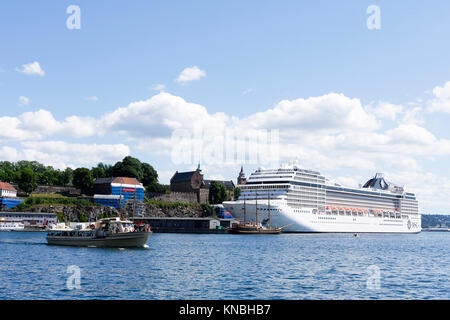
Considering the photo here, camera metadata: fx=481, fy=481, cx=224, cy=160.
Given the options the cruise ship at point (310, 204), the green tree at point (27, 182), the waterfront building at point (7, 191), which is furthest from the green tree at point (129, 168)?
the cruise ship at point (310, 204)

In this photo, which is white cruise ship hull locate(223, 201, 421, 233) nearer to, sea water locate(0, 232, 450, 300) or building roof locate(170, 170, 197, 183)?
sea water locate(0, 232, 450, 300)

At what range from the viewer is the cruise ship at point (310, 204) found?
116 metres

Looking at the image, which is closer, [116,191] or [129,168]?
[116,191]

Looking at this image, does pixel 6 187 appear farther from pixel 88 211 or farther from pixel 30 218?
pixel 88 211

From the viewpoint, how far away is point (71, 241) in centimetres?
6606

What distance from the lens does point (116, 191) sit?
14525cm

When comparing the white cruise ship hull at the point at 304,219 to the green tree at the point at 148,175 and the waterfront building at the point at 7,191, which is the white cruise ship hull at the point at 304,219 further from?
the waterfront building at the point at 7,191

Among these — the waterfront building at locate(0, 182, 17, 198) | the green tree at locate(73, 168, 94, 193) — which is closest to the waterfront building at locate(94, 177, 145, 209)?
the green tree at locate(73, 168, 94, 193)

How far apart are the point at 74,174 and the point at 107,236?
3831 inches

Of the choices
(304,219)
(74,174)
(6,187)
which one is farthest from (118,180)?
(304,219)

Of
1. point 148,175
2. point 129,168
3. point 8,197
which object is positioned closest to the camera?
point 8,197

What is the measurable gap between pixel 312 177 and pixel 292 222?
19.2 m

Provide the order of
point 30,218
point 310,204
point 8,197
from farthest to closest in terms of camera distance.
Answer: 1. point 8,197
2. point 30,218
3. point 310,204
